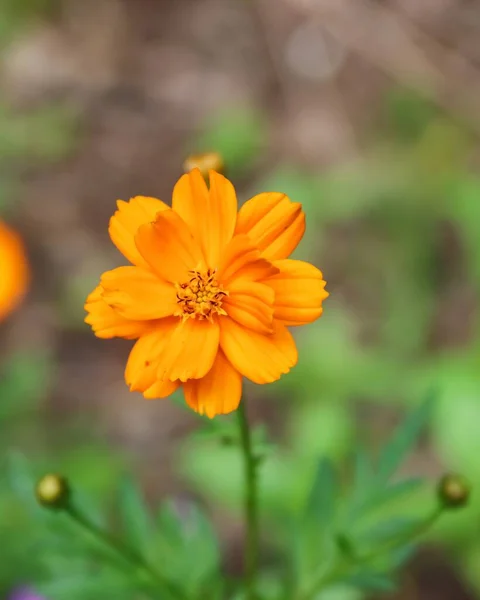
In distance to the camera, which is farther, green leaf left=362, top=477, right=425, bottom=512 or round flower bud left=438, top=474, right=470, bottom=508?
green leaf left=362, top=477, right=425, bottom=512

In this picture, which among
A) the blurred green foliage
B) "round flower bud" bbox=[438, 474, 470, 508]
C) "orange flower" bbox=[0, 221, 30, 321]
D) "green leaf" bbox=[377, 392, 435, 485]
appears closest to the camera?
"round flower bud" bbox=[438, 474, 470, 508]

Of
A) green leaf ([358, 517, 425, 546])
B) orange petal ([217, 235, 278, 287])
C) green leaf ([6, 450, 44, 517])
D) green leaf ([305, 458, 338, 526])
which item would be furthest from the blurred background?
orange petal ([217, 235, 278, 287])

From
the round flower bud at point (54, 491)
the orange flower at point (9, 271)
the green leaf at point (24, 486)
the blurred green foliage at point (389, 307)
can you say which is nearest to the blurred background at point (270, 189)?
the blurred green foliage at point (389, 307)

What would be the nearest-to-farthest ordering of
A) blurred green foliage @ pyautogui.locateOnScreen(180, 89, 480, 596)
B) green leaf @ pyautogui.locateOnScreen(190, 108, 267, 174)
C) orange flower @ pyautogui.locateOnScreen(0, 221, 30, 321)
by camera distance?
blurred green foliage @ pyautogui.locateOnScreen(180, 89, 480, 596) < orange flower @ pyautogui.locateOnScreen(0, 221, 30, 321) < green leaf @ pyautogui.locateOnScreen(190, 108, 267, 174)

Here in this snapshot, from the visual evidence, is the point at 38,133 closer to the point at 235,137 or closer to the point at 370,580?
the point at 235,137

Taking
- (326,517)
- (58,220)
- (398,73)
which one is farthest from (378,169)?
(326,517)

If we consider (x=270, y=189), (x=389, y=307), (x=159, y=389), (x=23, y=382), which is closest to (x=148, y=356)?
(x=159, y=389)

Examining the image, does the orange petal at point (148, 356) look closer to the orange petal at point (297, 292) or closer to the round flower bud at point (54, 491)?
the orange petal at point (297, 292)

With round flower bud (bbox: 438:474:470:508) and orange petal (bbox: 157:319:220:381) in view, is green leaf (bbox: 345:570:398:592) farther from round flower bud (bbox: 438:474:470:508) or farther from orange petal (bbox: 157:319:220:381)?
orange petal (bbox: 157:319:220:381)
